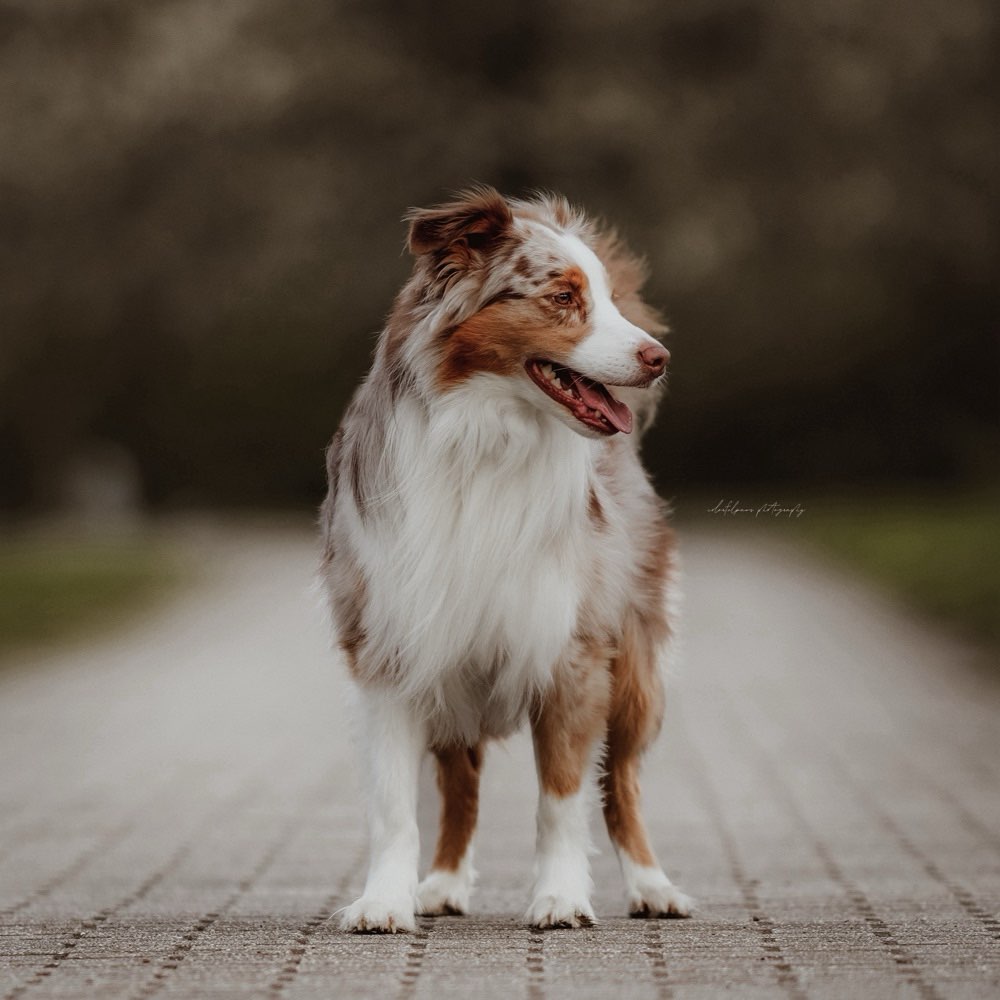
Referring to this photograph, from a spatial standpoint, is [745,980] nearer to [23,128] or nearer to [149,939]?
[149,939]

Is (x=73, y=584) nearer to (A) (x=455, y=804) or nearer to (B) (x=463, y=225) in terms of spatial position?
(A) (x=455, y=804)

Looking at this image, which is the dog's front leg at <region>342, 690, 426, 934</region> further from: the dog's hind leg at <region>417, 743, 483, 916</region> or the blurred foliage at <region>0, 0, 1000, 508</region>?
the blurred foliage at <region>0, 0, 1000, 508</region>

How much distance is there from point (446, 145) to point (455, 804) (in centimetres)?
2392

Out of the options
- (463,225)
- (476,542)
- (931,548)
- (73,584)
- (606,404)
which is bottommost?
(73,584)

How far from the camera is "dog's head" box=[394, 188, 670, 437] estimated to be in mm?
5547

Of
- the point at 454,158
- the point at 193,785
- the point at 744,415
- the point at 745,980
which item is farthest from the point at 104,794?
the point at 744,415

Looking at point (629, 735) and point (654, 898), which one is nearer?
point (654, 898)

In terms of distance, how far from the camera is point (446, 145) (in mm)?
29438

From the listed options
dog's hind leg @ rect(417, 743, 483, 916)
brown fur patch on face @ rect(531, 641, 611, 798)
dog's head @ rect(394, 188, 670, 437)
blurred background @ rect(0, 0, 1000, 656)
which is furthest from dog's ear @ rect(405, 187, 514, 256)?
blurred background @ rect(0, 0, 1000, 656)

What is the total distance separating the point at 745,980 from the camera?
190 inches

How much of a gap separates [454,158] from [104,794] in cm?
2059

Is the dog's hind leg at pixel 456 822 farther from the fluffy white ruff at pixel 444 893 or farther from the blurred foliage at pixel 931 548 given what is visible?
the blurred foliage at pixel 931 548

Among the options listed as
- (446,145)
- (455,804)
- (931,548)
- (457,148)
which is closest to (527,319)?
(455,804)

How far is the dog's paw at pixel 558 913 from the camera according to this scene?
5.73 metres
